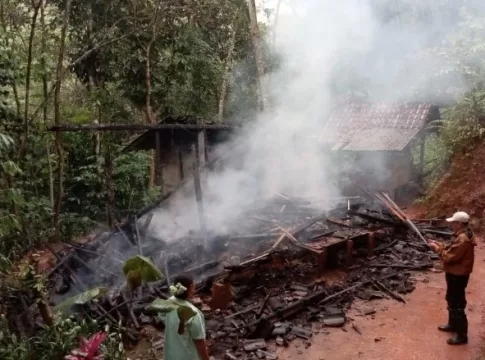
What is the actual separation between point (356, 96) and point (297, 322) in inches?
557

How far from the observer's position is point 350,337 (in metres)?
7.32

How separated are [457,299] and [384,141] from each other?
33.8 ft

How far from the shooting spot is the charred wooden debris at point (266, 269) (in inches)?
299

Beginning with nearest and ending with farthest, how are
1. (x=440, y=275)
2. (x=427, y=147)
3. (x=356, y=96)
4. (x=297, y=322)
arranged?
(x=297, y=322) < (x=440, y=275) < (x=356, y=96) < (x=427, y=147)

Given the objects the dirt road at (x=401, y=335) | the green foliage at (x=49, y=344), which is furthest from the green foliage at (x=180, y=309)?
the dirt road at (x=401, y=335)

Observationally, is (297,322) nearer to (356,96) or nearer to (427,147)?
(356,96)

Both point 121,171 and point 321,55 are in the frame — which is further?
point 321,55

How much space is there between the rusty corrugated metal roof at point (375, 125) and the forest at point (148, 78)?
0.78 metres

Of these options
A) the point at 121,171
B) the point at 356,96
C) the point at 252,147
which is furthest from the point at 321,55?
the point at 121,171

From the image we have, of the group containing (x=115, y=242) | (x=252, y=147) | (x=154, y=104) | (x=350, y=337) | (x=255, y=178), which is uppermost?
(x=154, y=104)

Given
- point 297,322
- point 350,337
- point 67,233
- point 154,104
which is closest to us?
point 350,337

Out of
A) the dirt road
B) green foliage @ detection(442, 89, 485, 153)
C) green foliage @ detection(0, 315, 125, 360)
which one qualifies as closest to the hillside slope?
green foliage @ detection(442, 89, 485, 153)

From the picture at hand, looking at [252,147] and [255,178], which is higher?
[252,147]

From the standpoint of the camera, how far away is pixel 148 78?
1598 centimetres
